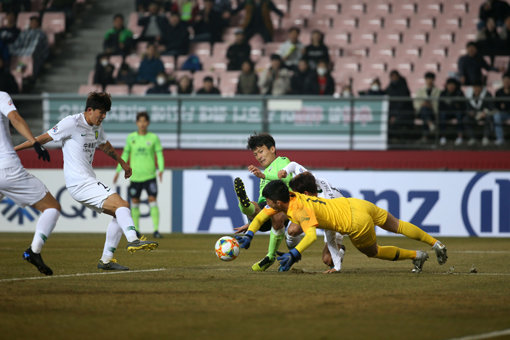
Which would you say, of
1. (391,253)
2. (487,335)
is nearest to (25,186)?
(391,253)

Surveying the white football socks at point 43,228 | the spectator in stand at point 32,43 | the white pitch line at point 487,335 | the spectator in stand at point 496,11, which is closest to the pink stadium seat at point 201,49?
the spectator in stand at point 32,43

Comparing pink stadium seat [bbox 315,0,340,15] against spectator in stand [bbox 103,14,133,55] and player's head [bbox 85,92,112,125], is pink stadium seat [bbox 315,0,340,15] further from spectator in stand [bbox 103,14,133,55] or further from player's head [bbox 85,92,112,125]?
player's head [bbox 85,92,112,125]

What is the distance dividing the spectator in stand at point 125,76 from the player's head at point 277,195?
12848 millimetres

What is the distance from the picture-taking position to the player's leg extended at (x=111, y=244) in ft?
31.8

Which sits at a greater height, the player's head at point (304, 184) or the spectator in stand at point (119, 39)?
the spectator in stand at point (119, 39)

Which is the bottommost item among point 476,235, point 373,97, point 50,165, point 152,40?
point 476,235

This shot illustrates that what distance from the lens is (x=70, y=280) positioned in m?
→ 8.68

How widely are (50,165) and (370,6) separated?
10154mm

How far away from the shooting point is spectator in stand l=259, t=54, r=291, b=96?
1988 centimetres

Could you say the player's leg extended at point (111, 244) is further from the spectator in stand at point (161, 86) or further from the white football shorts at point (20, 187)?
the spectator in stand at point (161, 86)

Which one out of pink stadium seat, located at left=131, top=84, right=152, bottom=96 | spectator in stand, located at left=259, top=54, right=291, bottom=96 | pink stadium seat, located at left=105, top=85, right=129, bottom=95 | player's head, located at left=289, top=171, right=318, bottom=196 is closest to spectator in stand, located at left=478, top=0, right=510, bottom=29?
spectator in stand, located at left=259, top=54, right=291, bottom=96

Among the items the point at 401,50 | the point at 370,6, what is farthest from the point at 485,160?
the point at 370,6

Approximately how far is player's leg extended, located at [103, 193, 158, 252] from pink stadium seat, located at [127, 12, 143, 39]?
1474 cm

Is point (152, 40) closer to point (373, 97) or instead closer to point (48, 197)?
point (373, 97)
